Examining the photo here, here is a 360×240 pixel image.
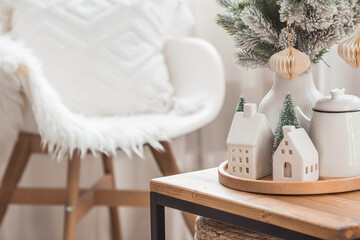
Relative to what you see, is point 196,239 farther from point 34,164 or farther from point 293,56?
point 34,164

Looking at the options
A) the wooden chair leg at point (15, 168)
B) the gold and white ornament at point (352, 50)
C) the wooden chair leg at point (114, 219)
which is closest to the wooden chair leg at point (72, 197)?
the wooden chair leg at point (15, 168)

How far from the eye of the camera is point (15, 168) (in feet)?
5.84

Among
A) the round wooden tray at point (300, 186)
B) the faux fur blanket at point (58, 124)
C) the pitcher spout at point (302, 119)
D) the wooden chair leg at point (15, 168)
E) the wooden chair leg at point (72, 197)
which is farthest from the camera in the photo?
the wooden chair leg at point (15, 168)

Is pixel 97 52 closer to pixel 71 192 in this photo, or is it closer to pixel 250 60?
pixel 71 192

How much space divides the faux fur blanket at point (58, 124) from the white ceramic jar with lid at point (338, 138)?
0.71m

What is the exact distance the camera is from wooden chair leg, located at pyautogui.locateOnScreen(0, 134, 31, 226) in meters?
1.76

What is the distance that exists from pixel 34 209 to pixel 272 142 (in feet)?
4.75

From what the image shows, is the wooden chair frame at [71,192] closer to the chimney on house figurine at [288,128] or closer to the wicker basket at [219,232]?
the wicker basket at [219,232]

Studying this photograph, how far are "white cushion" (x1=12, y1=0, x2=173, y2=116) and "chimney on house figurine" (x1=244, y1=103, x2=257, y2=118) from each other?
0.88 metres

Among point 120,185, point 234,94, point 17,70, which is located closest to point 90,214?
point 120,185

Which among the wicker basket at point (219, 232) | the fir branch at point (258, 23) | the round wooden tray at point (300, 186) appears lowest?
the wicker basket at point (219, 232)

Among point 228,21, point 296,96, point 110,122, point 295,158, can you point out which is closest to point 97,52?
point 110,122

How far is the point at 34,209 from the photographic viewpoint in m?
2.21

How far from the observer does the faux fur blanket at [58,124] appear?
1.49 meters
